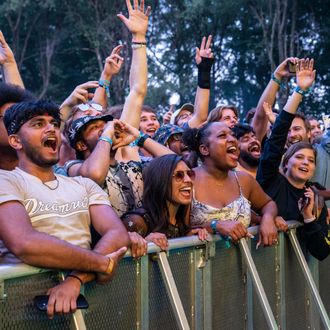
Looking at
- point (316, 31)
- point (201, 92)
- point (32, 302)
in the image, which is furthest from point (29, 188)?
point (316, 31)

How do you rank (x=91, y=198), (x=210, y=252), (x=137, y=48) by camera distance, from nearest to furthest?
(x=91, y=198), (x=210, y=252), (x=137, y=48)

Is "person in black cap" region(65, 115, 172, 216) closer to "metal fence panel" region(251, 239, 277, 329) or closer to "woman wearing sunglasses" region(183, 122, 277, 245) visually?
"woman wearing sunglasses" region(183, 122, 277, 245)

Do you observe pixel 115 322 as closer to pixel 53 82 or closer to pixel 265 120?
pixel 265 120

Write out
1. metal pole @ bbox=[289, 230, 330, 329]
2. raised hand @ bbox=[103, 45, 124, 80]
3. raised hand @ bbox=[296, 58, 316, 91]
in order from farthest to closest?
raised hand @ bbox=[296, 58, 316, 91]
raised hand @ bbox=[103, 45, 124, 80]
metal pole @ bbox=[289, 230, 330, 329]

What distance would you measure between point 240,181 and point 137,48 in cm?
149

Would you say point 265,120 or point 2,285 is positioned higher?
point 2,285

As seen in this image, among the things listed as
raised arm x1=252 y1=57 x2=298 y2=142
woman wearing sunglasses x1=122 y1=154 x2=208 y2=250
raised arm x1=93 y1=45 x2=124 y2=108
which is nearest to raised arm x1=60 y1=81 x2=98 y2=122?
raised arm x1=93 y1=45 x2=124 y2=108

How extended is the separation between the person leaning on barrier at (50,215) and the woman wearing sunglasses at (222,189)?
3.96ft

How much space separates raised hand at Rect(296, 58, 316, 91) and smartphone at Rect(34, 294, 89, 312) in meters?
3.61

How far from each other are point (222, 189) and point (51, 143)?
5.66 ft

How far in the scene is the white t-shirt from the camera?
120 inches

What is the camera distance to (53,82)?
28062mm

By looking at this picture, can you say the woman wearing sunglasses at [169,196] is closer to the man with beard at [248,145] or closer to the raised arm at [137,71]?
the raised arm at [137,71]

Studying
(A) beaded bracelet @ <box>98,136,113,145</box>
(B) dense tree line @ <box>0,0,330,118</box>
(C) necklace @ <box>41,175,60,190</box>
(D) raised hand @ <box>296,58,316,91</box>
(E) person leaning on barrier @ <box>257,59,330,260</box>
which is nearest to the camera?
(C) necklace @ <box>41,175,60,190</box>
